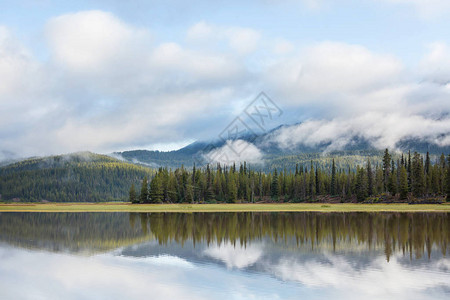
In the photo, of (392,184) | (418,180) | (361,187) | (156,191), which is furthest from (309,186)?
(156,191)

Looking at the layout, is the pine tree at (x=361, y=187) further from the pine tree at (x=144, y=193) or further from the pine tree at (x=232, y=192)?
the pine tree at (x=144, y=193)

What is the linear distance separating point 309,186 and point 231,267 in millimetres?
119261

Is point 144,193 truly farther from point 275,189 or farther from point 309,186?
point 309,186

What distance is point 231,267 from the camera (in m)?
21.0

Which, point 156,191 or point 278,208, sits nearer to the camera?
point 278,208

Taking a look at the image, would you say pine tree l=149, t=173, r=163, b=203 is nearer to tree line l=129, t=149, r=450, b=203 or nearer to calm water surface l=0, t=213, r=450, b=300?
tree line l=129, t=149, r=450, b=203

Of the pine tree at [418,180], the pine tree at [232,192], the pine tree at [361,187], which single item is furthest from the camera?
the pine tree at [232,192]

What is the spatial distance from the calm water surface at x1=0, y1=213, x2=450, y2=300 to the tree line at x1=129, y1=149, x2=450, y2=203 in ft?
258

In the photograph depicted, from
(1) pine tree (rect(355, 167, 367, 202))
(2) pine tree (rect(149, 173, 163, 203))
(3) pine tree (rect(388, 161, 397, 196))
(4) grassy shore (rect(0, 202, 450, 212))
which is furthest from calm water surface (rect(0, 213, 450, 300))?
(1) pine tree (rect(355, 167, 367, 202))

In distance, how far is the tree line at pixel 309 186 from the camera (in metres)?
104

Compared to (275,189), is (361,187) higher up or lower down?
higher up

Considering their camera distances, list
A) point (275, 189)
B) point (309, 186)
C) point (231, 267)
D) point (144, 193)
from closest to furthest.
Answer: point (231, 267) → point (144, 193) → point (309, 186) → point (275, 189)

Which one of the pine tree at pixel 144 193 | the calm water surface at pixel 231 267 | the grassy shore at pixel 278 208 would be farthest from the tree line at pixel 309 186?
the calm water surface at pixel 231 267

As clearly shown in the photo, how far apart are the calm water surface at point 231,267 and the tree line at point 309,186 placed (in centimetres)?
7866
